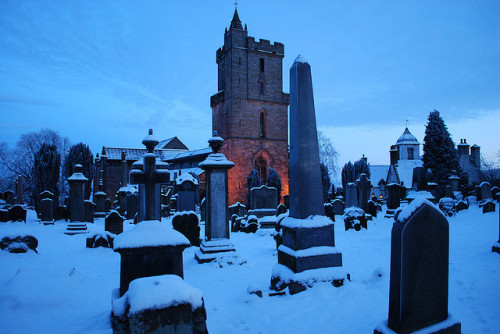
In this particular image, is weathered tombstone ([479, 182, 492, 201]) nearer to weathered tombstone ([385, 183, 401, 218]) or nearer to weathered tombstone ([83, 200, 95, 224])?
weathered tombstone ([385, 183, 401, 218])

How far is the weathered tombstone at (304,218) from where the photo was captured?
4445 mm

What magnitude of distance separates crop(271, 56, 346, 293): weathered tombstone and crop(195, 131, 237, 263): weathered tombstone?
7.51ft

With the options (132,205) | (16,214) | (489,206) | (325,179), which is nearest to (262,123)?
(325,179)

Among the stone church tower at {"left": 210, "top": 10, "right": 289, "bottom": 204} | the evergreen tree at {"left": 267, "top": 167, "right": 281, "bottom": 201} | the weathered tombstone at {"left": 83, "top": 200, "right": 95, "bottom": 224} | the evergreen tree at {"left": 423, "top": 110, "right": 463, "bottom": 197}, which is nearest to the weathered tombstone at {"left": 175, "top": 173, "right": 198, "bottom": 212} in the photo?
the weathered tombstone at {"left": 83, "top": 200, "right": 95, "bottom": 224}

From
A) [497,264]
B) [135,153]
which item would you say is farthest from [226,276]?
[135,153]

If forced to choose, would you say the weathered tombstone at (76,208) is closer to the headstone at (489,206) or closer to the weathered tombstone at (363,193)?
the weathered tombstone at (363,193)

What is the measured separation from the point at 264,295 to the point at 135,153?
37.9 meters

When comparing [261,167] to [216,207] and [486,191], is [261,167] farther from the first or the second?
[216,207]

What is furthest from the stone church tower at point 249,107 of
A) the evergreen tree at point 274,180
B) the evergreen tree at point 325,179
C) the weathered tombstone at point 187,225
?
the weathered tombstone at point 187,225

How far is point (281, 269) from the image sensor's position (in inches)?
183

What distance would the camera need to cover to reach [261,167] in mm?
27344

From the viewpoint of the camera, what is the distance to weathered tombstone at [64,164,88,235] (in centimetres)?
1129

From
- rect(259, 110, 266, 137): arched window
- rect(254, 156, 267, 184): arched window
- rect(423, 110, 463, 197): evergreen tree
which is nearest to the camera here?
Answer: rect(423, 110, 463, 197): evergreen tree

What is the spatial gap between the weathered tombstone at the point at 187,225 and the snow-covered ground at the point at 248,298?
150 cm
